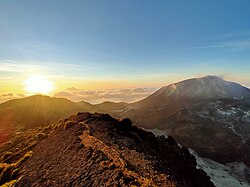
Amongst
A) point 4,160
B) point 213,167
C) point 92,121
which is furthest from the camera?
point 213,167

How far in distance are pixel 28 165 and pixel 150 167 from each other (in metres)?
15.4

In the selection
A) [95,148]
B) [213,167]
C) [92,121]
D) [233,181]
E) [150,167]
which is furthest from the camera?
[213,167]

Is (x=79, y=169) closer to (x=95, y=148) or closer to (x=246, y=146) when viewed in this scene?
(x=95, y=148)

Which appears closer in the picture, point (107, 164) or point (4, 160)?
point (107, 164)

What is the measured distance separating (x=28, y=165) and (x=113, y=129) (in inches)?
593

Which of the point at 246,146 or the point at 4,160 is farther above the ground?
the point at 4,160

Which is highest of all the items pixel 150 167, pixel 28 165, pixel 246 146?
pixel 150 167

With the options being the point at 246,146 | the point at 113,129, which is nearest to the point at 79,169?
the point at 113,129

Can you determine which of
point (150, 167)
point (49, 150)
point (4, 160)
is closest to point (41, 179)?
point (49, 150)

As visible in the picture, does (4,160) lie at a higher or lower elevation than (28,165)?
lower

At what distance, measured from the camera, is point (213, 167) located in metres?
120

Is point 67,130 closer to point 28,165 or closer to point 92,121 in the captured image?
point 92,121

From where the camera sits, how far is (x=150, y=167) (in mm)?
26562

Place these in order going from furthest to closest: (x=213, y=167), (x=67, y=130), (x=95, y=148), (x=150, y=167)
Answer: (x=213, y=167) → (x=67, y=130) → (x=95, y=148) → (x=150, y=167)
